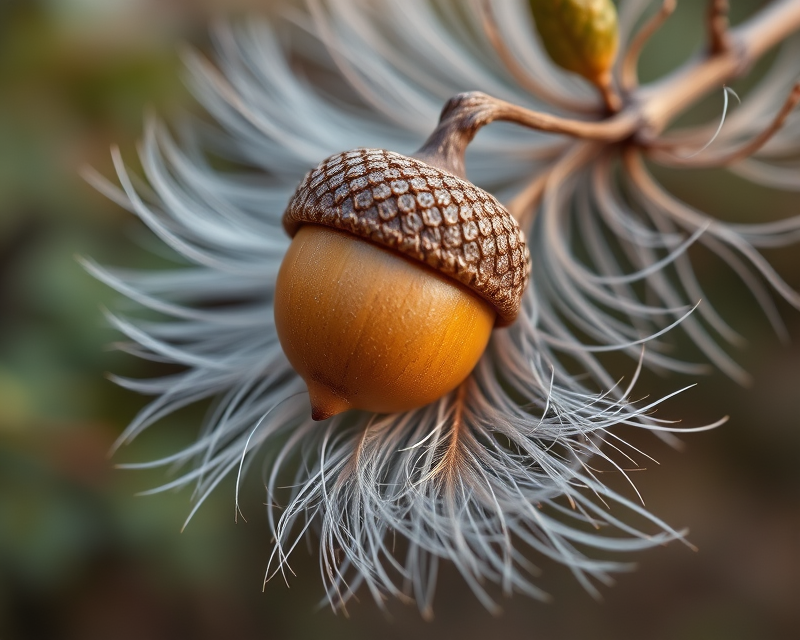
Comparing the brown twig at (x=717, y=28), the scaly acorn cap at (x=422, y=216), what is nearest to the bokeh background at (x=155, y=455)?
the brown twig at (x=717, y=28)

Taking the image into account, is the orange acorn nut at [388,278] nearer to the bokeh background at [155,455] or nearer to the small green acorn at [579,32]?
the small green acorn at [579,32]

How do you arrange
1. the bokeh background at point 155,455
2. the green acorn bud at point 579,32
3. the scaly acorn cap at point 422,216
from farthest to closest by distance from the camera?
1. the bokeh background at point 155,455
2. the green acorn bud at point 579,32
3. the scaly acorn cap at point 422,216

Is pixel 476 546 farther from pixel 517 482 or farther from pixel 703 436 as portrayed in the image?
pixel 703 436

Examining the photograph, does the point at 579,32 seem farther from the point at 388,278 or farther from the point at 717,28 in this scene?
the point at 388,278

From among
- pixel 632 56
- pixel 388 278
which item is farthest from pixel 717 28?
pixel 388 278

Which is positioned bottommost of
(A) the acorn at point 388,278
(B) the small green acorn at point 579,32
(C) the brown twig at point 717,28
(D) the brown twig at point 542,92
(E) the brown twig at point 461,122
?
(A) the acorn at point 388,278

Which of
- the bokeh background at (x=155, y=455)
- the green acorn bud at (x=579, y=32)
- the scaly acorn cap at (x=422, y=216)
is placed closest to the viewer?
the scaly acorn cap at (x=422, y=216)

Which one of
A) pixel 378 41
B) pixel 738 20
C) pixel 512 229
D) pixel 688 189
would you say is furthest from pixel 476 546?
pixel 738 20
